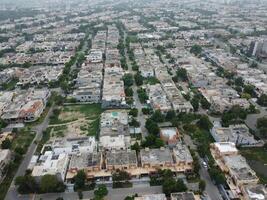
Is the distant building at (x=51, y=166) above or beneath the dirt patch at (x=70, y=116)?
above

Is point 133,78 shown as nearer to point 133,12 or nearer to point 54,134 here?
point 54,134

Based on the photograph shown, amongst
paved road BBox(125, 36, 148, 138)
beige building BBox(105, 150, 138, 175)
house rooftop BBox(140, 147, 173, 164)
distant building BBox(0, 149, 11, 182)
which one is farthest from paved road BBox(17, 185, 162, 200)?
paved road BBox(125, 36, 148, 138)

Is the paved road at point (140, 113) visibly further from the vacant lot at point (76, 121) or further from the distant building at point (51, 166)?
the distant building at point (51, 166)

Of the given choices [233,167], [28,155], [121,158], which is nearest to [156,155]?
[121,158]

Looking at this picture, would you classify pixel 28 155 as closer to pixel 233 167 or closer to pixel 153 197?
pixel 153 197

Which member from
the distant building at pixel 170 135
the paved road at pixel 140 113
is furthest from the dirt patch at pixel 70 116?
the distant building at pixel 170 135

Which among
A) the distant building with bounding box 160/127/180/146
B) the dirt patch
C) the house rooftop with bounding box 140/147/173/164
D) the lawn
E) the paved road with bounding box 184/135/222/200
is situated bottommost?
the dirt patch

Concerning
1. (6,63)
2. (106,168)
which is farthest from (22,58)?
(106,168)

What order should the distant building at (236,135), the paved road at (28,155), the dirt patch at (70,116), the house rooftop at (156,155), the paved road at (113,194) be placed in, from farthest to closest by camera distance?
the dirt patch at (70,116) < the distant building at (236,135) < the house rooftop at (156,155) < the paved road at (28,155) < the paved road at (113,194)

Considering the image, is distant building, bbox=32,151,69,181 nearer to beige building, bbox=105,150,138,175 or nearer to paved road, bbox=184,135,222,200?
beige building, bbox=105,150,138,175

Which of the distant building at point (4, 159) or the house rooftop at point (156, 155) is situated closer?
the house rooftop at point (156, 155)
